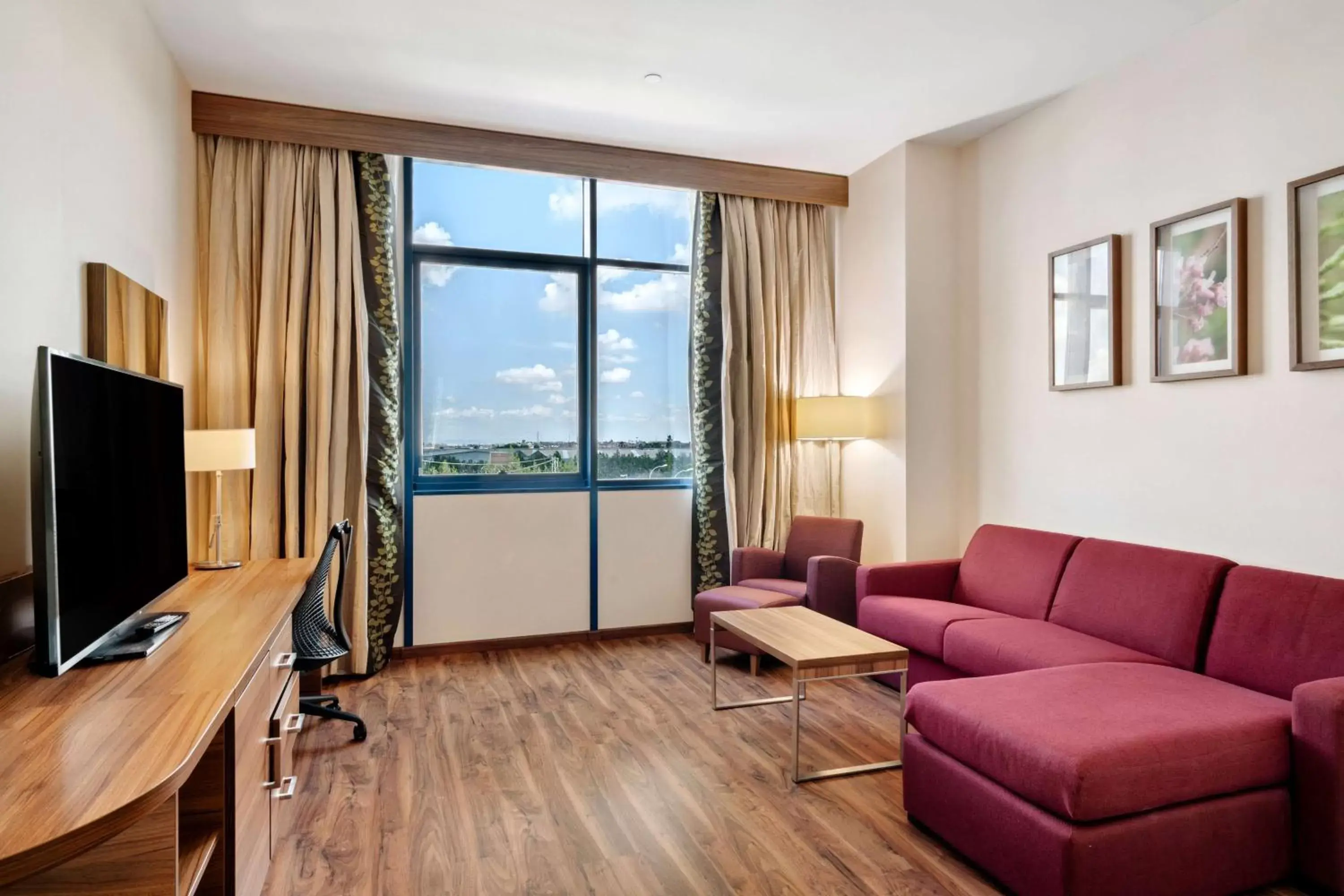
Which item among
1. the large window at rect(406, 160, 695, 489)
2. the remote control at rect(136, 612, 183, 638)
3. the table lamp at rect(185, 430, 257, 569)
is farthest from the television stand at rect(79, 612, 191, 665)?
the large window at rect(406, 160, 695, 489)

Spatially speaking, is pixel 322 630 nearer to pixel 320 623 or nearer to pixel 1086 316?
pixel 320 623

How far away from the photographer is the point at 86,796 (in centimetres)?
115

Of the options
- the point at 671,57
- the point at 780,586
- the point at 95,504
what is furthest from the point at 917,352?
the point at 95,504

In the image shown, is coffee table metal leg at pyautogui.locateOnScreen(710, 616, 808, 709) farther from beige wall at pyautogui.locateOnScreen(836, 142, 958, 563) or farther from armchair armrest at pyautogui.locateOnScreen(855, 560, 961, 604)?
beige wall at pyautogui.locateOnScreen(836, 142, 958, 563)

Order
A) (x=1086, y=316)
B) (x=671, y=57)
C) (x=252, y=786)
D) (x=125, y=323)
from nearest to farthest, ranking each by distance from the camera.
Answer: (x=252, y=786), (x=125, y=323), (x=671, y=57), (x=1086, y=316)

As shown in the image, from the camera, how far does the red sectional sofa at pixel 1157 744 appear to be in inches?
77.5

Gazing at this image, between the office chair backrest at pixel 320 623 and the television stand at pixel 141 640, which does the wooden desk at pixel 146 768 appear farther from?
the office chair backrest at pixel 320 623

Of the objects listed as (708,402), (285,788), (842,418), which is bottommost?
(285,788)

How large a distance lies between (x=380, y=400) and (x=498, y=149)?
1.52 m

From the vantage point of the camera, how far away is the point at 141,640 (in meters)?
1.98

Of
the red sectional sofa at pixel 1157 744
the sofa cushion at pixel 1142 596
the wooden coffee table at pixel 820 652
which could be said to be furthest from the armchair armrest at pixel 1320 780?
the wooden coffee table at pixel 820 652

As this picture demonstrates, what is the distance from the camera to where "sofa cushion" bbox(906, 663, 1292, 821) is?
1958 millimetres

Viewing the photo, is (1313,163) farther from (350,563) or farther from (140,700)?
(350,563)

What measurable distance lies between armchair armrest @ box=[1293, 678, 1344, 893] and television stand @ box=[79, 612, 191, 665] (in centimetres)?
301
